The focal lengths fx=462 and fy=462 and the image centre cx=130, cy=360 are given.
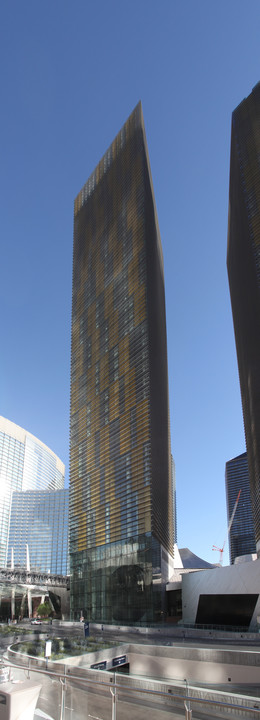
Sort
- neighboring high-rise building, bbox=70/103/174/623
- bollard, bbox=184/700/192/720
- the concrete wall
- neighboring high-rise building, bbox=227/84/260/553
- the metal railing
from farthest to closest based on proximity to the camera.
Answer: neighboring high-rise building, bbox=227/84/260/553 < neighboring high-rise building, bbox=70/103/174/623 < the concrete wall < bollard, bbox=184/700/192/720 < the metal railing

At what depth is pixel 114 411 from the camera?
3393 inches

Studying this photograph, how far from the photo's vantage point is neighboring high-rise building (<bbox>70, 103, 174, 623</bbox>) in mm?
72500

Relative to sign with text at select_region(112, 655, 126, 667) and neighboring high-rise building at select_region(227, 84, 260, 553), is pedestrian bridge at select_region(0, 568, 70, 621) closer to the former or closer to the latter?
neighboring high-rise building at select_region(227, 84, 260, 553)

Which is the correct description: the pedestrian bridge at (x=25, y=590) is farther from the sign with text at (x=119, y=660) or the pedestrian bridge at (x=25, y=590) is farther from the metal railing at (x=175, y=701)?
the metal railing at (x=175, y=701)

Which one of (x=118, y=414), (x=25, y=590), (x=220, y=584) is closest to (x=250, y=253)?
(x=118, y=414)

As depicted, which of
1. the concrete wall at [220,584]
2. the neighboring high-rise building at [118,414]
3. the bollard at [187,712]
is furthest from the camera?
the neighboring high-rise building at [118,414]

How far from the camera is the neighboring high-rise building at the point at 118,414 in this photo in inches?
2854

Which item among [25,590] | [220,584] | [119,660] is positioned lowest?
[25,590]

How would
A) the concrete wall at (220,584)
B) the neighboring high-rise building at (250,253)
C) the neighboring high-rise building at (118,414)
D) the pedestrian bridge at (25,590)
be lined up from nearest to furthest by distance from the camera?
the concrete wall at (220,584) < the neighboring high-rise building at (118,414) < the neighboring high-rise building at (250,253) < the pedestrian bridge at (25,590)

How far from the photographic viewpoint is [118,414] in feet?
277

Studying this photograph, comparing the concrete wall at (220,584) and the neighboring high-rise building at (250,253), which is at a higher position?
the neighboring high-rise building at (250,253)

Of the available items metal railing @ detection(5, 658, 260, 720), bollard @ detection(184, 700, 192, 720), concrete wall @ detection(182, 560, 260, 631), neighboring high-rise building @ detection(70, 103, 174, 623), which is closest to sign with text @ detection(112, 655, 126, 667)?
metal railing @ detection(5, 658, 260, 720)

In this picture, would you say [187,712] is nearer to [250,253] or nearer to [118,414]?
[118,414]

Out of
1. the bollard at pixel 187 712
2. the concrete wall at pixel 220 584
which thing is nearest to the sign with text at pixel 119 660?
the bollard at pixel 187 712
